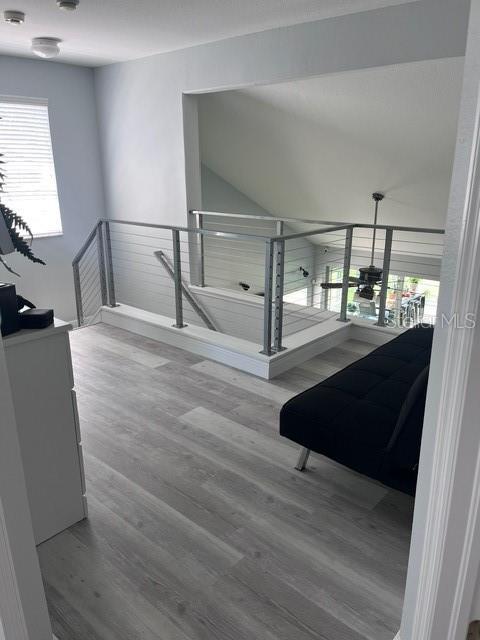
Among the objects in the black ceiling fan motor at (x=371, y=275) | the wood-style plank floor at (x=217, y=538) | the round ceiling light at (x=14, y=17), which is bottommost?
the wood-style plank floor at (x=217, y=538)

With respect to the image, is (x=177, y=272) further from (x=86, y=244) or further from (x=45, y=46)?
(x=45, y=46)

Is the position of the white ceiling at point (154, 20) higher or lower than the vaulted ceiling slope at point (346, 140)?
higher

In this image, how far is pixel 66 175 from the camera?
17.6 ft

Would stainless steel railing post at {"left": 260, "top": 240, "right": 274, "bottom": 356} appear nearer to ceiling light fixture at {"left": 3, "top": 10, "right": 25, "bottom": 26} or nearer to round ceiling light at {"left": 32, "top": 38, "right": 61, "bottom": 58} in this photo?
ceiling light fixture at {"left": 3, "top": 10, "right": 25, "bottom": 26}

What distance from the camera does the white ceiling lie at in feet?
10.1

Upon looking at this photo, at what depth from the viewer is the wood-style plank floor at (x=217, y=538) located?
5.09 ft

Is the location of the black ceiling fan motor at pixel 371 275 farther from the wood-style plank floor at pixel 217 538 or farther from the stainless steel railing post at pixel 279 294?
the wood-style plank floor at pixel 217 538

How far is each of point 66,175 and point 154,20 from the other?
240 cm

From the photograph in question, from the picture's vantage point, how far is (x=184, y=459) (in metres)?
2.39

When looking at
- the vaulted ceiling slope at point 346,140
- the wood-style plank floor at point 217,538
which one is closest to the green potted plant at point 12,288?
the wood-style plank floor at point 217,538

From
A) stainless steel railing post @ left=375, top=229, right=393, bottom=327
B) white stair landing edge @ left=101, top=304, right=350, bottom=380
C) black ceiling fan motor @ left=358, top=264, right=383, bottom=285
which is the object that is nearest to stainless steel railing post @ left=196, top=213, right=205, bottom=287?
white stair landing edge @ left=101, top=304, right=350, bottom=380

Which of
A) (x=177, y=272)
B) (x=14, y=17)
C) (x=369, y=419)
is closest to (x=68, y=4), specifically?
(x=14, y=17)

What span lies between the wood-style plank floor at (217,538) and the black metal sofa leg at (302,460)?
38 mm

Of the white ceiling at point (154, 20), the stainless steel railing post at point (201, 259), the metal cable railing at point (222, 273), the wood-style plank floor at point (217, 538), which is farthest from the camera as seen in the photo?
the stainless steel railing post at point (201, 259)
